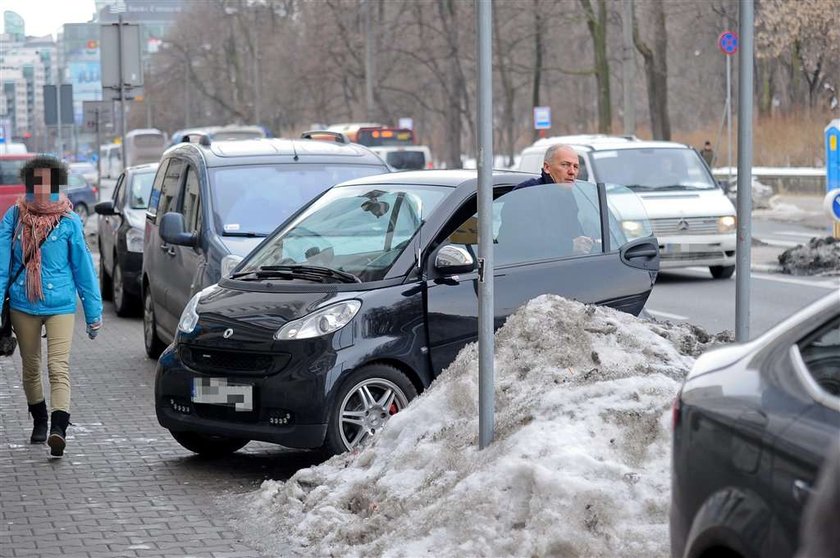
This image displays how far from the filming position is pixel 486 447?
21.9ft

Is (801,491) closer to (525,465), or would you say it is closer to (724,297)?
(525,465)

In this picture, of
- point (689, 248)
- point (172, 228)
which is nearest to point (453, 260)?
point (172, 228)

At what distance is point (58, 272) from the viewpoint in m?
9.12

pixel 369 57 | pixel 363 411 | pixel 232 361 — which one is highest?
pixel 369 57

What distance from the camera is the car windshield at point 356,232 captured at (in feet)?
28.5

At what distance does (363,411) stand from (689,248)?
12.2 meters

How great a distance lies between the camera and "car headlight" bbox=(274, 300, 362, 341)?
8.08 m

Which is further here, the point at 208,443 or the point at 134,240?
the point at 134,240

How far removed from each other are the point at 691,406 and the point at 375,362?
417 centimetres

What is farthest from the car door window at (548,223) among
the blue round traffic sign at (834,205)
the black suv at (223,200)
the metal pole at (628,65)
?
the metal pole at (628,65)

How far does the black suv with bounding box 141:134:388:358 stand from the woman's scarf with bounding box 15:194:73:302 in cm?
198

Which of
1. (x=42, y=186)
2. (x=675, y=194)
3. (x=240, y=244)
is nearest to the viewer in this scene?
(x=42, y=186)

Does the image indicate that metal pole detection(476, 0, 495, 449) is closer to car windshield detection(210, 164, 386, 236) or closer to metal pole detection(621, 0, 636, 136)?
car windshield detection(210, 164, 386, 236)

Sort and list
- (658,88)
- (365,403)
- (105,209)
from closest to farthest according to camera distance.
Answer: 1. (365,403)
2. (105,209)
3. (658,88)
